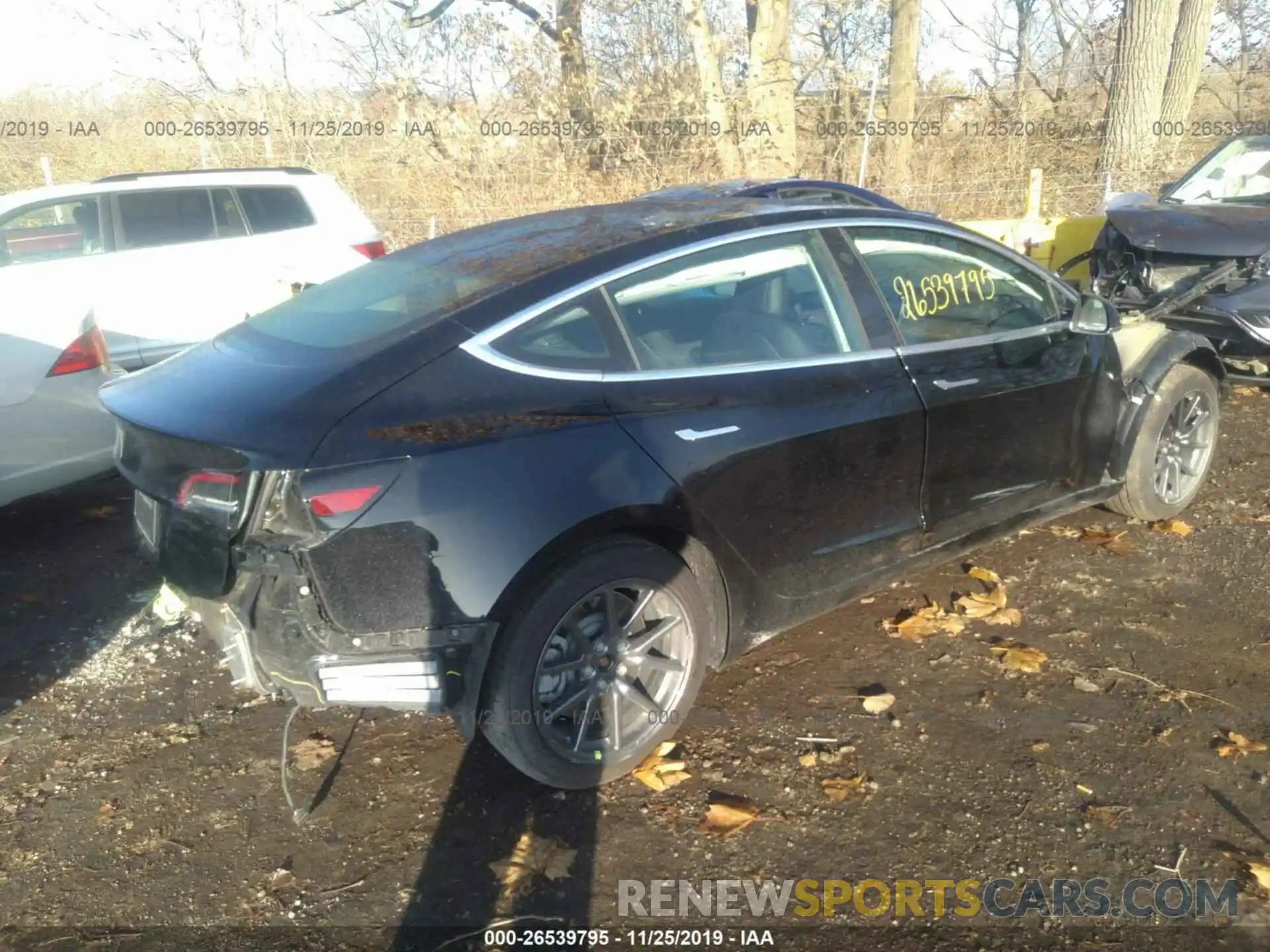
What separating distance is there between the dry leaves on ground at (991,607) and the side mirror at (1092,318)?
1.14 m

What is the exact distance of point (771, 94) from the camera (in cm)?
1436

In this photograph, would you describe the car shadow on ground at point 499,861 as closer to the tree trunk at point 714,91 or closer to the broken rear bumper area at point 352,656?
the broken rear bumper area at point 352,656

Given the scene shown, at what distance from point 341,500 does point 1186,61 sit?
1528 cm

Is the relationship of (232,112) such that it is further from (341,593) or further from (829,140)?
(341,593)

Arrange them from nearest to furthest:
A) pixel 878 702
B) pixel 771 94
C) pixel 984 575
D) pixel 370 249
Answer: pixel 878 702 < pixel 984 575 < pixel 370 249 < pixel 771 94

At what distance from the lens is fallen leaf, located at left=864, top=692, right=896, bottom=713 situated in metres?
3.58

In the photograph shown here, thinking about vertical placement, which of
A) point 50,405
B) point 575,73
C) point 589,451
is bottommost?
point 50,405

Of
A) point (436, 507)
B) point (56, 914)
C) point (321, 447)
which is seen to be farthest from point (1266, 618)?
point (56, 914)

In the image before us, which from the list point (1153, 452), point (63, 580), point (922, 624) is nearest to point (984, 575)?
point (922, 624)

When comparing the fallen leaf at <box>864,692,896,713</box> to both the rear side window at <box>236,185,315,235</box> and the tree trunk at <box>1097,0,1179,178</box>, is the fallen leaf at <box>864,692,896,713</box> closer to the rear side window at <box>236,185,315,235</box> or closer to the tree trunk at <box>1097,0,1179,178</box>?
the rear side window at <box>236,185,315,235</box>

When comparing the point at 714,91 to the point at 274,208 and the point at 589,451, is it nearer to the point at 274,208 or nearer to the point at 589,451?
the point at 274,208

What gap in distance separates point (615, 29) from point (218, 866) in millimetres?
15378

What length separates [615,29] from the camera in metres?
16.0

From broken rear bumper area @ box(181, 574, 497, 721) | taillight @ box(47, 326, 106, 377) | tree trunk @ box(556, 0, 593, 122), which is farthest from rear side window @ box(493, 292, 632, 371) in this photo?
tree trunk @ box(556, 0, 593, 122)
